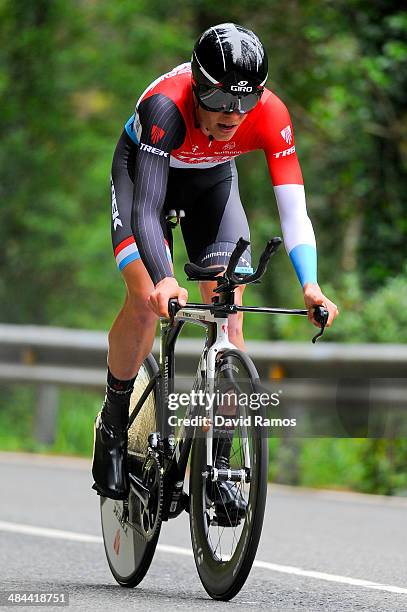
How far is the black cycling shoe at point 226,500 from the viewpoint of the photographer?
17.4 feet

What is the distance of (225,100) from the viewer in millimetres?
5586

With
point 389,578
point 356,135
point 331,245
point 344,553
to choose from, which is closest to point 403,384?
point 344,553

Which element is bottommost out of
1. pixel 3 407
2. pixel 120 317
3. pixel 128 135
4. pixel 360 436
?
pixel 3 407

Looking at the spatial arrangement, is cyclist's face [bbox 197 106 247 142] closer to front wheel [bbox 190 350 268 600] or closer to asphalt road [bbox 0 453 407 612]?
front wheel [bbox 190 350 268 600]

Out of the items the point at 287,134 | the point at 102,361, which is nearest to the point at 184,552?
the point at 287,134

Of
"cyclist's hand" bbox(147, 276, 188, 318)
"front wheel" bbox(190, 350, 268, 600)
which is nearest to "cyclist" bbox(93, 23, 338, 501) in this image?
"cyclist's hand" bbox(147, 276, 188, 318)

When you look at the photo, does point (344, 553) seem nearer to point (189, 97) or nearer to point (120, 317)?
point (120, 317)

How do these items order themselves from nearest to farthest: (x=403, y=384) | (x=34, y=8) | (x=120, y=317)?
(x=120, y=317), (x=403, y=384), (x=34, y=8)

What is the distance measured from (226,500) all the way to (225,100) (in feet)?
5.22

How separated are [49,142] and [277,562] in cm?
2077

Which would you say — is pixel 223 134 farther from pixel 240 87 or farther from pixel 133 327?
pixel 133 327

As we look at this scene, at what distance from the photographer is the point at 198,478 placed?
5586mm

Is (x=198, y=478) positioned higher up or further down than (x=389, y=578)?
higher up

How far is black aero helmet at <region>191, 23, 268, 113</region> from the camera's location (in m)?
5.50
